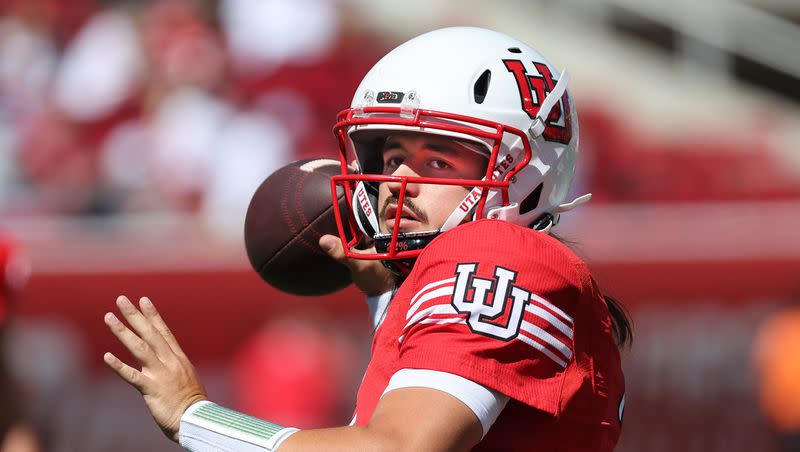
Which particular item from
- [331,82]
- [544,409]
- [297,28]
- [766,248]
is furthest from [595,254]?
[544,409]

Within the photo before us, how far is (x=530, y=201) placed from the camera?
2.20 m

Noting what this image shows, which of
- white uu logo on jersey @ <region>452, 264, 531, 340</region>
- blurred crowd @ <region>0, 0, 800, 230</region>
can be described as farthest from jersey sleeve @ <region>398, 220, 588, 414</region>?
blurred crowd @ <region>0, 0, 800, 230</region>

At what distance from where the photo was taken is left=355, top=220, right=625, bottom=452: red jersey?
65.4 inches

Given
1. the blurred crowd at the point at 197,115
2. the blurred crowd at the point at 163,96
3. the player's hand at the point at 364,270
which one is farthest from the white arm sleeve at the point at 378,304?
the blurred crowd at the point at 163,96

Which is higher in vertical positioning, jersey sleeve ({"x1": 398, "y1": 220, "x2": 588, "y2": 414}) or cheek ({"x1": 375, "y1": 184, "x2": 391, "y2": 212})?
cheek ({"x1": 375, "y1": 184, "x2": 391, "y2": 212})

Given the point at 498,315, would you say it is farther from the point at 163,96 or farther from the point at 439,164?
the point at 163,96

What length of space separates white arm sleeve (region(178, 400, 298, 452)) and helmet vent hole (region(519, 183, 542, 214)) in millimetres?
736

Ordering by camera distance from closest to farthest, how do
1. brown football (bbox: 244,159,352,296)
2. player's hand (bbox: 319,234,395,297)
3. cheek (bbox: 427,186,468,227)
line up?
1. cheek (bbox: 427,186,468,227)
2. player's hand (bbox: 319,234,395,297)
3. brown football (bbox: 244,159,352,296)

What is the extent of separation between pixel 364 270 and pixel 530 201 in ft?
1.55

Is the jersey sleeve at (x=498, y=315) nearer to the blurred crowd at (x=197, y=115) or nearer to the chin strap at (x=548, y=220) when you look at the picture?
→ the chin strap at (x=548, y=220)

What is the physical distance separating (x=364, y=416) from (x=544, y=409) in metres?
0.31

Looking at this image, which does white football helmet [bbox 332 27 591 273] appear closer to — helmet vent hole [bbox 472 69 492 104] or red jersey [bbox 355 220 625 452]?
helmet vent hole [bbox 472 69 492 104]

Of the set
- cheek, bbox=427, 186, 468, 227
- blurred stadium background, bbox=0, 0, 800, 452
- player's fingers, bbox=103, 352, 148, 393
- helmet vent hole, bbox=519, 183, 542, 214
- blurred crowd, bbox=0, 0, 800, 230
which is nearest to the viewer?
player's fingers, bbox=103, 352, 148, 393

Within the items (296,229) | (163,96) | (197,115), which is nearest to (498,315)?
(296,229)
